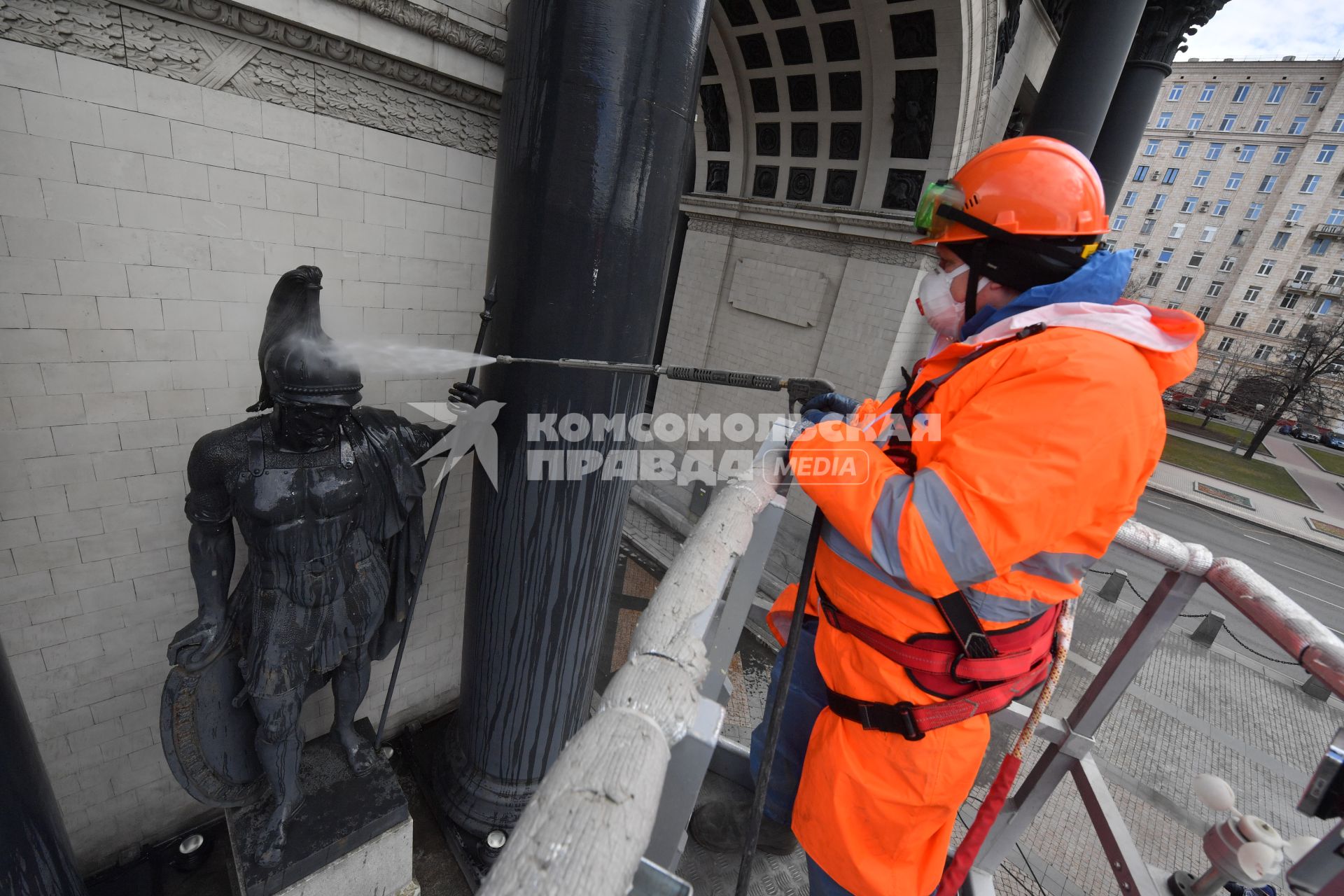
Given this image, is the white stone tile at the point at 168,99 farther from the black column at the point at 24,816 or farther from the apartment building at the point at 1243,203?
the apartment building at the point at 1243,203

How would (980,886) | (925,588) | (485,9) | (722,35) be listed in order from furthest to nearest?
(722,35), (485,9), (980,886), (925,588)

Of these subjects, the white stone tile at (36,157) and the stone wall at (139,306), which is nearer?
the white stone tile at (36,157)

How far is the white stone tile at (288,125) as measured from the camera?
2.73 meters

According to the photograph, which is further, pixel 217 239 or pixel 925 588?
pixel 217 239

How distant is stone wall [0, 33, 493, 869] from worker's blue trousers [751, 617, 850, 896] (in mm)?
2959

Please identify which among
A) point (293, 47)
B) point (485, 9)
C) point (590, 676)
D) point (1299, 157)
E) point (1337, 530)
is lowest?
point (1337, 530)

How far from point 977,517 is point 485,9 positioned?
11.9 feet

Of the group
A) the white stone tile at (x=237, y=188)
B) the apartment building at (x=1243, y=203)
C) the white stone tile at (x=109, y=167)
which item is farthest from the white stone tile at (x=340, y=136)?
the apartment building at (x=1243, y=203)

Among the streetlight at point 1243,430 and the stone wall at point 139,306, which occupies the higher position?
the stone wall at point 139,306

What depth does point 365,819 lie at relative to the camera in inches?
127

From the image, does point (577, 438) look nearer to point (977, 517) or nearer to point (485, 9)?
point (977, 517)

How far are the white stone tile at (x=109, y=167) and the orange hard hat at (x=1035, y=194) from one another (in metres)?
3.44

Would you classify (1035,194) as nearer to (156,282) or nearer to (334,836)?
(156,282)

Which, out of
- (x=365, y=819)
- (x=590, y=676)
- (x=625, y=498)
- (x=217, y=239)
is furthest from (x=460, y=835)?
(x=217, y=239)
